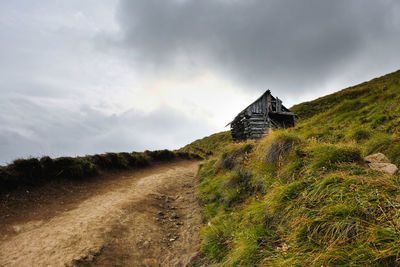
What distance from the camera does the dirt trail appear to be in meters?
4.14

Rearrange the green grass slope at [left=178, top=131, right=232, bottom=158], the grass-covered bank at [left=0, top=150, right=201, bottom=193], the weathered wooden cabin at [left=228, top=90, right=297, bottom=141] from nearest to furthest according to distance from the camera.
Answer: the grass-covered bank at [left=0, top=150, right=201, bottom=193] < the weathered wooden cabin at [left=228, top=90, right=297, bottom=141] < the green grass slope at [left=178, top=131, right=232, bottom=158]

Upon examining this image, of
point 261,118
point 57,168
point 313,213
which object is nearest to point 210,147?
point 261,118

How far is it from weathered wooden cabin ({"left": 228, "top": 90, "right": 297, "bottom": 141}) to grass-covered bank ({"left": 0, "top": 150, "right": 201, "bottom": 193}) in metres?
10.7

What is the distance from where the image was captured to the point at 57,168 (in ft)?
31.9

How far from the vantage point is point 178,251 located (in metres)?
4.75

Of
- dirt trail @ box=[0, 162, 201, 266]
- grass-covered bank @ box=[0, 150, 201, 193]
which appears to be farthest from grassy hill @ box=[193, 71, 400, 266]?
grass-covered bank @ box=[0, 150, 201, 193]

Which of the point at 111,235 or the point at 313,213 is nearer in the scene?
the point at 313,213

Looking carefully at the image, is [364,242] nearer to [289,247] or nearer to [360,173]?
[289,247]

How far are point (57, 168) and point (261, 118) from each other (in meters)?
16.3

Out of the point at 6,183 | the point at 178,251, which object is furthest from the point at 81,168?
the point at 178,251

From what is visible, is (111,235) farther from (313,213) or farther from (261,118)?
(261,118)

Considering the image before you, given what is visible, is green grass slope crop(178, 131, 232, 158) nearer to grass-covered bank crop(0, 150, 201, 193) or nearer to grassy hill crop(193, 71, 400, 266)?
grass-covered bank crop(0, 150, 201, 193)

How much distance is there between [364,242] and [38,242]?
6.86 metres

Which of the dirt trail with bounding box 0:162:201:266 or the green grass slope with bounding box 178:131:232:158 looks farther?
the green grass slope with bounding box 178:131:232:158
